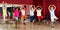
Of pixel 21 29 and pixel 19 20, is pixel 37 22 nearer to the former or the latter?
pixel 19 20

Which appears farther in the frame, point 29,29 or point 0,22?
point 0,22

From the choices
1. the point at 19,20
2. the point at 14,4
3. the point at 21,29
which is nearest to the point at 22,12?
the point at 19,20

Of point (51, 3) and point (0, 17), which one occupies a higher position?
point (51, 3)

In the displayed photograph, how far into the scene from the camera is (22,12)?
1081cm

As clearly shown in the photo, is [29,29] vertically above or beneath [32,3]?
beneath

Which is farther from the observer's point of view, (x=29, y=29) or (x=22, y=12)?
(x=22, y=12)

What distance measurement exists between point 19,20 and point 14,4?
141 cm

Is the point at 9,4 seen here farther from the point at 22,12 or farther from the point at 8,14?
the point at 22,12

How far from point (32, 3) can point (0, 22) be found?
250cm

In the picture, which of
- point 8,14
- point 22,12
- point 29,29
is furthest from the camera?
point 8,14

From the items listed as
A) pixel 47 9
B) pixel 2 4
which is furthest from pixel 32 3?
pixel 2 4

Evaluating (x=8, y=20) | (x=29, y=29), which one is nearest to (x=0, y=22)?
(x=8, y=20)

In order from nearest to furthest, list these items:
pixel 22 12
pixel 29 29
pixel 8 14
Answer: pixel 29 29, pixel 22 12, pixel 8 14

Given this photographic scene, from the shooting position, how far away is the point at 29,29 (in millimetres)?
8773
